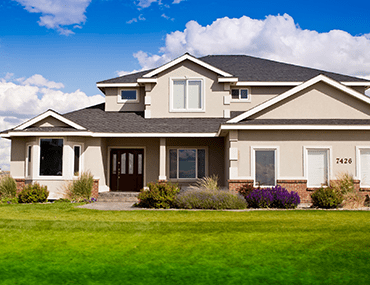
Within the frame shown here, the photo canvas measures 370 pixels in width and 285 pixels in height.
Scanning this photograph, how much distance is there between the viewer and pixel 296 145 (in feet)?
52.0

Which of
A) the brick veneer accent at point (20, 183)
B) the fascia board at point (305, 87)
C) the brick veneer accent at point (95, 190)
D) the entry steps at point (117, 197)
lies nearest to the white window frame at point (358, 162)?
the fascia board at point (305, 87)

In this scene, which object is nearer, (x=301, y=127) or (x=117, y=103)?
(x=301, y=127)

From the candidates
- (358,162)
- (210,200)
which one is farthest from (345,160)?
(210,200)

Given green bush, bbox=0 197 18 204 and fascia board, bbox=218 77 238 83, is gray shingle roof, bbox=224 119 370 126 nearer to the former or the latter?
fascia board, bbox=218 77 238 83

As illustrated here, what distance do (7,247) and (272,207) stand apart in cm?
995

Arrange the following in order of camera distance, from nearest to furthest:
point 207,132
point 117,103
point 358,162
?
1. point 358,162
2. point 207,132
3. point 117,103

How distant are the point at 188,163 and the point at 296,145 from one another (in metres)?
6.03

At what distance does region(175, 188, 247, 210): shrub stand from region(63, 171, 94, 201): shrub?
4771mm

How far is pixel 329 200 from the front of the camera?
46.7 feet

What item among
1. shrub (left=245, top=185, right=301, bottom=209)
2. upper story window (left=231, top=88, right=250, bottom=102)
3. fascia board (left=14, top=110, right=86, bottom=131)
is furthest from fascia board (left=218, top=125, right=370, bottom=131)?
fascia board (left=14, top=110, right=86, bottom=131)

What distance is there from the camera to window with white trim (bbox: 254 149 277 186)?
1585 cm

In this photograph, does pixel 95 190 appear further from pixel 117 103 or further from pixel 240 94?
pixel 240 94

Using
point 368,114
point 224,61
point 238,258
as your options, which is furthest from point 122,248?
point 224,61

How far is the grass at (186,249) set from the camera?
5902mm
